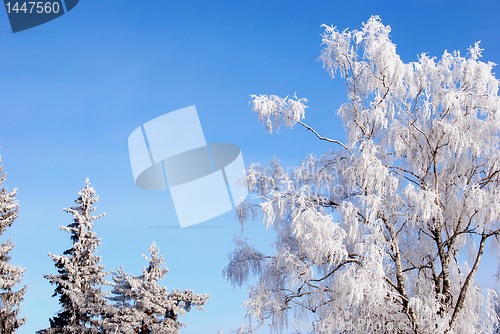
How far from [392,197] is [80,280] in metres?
12.3

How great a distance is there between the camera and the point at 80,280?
1861cm

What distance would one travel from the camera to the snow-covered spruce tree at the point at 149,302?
61.5 ft

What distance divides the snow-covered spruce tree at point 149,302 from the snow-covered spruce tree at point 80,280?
767 millimetres

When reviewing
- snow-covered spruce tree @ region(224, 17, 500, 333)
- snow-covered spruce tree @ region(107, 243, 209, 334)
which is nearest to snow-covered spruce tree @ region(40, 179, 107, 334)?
snow-covered spruce tree @ region(107, 243, 209, 334)

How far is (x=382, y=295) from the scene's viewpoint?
357 inches

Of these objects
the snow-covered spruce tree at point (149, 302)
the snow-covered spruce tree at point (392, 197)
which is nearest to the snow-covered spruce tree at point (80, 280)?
the snow-covered spruce tree at point (149, 302)

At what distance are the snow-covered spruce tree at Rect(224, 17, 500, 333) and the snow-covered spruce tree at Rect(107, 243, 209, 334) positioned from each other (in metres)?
8.45

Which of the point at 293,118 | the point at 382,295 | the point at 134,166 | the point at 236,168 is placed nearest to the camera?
the point at 382,295

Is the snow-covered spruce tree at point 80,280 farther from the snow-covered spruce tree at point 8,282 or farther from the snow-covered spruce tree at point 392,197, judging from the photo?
the snow-covered spruce tree at point 392,197

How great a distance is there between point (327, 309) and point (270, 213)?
2.19m

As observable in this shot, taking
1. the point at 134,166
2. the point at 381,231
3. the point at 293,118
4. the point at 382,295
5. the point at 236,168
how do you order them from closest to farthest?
1. the point at 382,295
2. the point at 381,231
3. the point at 293,118
4. the point at 236,168
5. the point at 134,166

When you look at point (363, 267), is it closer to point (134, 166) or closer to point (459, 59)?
point (459, 59)

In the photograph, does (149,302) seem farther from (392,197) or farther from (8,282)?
(392,197)

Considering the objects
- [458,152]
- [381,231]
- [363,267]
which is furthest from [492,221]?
[363,267]
